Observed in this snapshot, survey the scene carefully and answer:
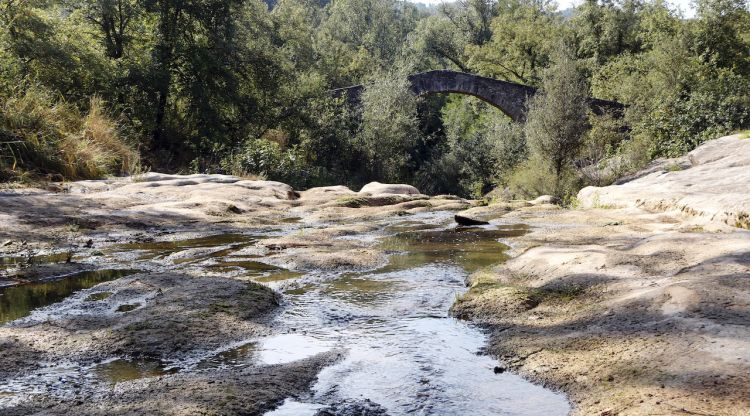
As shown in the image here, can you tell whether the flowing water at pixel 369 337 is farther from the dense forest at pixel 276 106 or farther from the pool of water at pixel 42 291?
the dense forest at pixel 276 106

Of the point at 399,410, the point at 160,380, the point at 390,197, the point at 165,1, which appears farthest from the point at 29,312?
the point at 165,1

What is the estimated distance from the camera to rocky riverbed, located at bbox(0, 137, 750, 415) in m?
3.27

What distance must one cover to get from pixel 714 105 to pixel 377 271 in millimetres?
21353

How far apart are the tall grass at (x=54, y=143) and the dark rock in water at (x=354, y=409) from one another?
11382 millimetres

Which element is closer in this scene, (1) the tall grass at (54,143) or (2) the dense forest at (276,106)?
(1) the tall grass at (54,143)

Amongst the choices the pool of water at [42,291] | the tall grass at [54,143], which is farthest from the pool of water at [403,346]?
the tall grass at [54,143]

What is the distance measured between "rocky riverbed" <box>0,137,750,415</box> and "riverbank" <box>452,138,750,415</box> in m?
0.02

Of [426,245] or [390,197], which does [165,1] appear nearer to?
[390,197]

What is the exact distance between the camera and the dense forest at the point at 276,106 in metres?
16.4

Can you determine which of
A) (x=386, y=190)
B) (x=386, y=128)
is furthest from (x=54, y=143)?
(x=386, y=128)

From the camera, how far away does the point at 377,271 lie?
277 inches

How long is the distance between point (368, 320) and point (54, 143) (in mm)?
11661

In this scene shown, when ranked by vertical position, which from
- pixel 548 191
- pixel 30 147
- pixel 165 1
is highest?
pixel 165 1

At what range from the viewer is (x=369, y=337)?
4.60m
